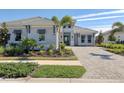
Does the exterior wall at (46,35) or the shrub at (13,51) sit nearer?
the shrub at (13,51)

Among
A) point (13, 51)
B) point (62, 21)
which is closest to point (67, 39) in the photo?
point (62, 21)

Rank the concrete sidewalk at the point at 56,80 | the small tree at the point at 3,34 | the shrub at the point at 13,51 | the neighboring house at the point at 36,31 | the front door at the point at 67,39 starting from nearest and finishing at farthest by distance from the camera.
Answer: the concrete sidewalk at the point at 56,80
the shrub at the point at 13,51
the neighboring house at the point at 36,31
the small tree at the point at 3,34
the front door at the point at 67,39

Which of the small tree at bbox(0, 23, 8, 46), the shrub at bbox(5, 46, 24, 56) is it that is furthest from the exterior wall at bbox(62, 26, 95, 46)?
the shrub at bbox(5, 46, 24, 56)

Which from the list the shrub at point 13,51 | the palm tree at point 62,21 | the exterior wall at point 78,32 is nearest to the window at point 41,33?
the palm tree at point 62,21

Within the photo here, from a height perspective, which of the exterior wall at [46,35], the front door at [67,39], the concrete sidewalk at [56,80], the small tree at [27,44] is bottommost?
the front door at [67,39]

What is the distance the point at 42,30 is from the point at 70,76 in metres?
16.1

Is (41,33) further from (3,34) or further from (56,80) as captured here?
(56,80)

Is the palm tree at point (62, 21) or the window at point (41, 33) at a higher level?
the palm tree at point (62, 21)

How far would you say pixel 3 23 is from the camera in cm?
2797

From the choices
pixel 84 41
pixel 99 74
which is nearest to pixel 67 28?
pixel 84 41

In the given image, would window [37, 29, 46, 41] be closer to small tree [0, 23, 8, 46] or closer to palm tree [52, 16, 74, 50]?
palm tree [52, 16, 74, 50]

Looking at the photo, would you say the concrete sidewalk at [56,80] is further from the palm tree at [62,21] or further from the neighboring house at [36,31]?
the neighboring house at [36,31]

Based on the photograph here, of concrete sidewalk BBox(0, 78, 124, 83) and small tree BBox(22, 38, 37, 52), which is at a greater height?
small tree BBox(22, 38, 37, 52)
